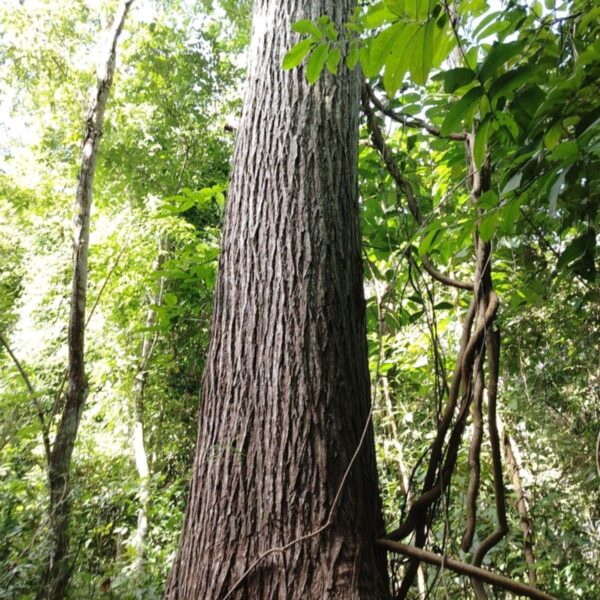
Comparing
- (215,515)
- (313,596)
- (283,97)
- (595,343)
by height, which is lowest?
(313,596)

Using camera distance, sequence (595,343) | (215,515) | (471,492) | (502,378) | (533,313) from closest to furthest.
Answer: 1. (215,515)
2. (471,492)
3. (595,343)
4. (533,313)
5. (502,378)

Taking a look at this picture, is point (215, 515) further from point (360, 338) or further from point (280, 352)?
point (360, 338)

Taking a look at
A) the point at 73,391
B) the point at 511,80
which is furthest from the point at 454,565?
the point at 73,391

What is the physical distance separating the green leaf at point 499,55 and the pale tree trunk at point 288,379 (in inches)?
20.6

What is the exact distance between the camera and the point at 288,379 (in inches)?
40.6

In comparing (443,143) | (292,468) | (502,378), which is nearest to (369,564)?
(292,468)

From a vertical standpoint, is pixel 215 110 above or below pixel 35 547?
above

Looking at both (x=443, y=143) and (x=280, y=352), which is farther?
(x=443, y=143)

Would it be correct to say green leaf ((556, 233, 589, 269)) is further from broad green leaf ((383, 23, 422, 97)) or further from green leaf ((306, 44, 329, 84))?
green leaf ((306, 44, 329, 84))

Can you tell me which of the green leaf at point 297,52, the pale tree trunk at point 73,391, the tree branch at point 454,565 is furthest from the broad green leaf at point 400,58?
the pale tree trunk at point 73,391

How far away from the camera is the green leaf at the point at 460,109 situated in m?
0.81

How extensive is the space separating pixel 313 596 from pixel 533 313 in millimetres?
2160

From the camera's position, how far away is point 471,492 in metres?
1.10

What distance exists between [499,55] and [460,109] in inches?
4.1
